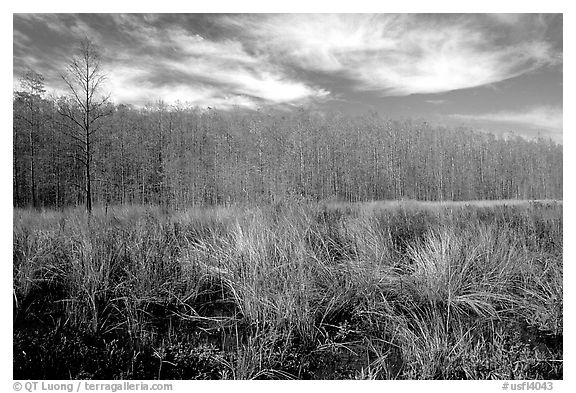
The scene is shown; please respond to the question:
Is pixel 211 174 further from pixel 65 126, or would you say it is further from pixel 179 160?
pixel 65 126

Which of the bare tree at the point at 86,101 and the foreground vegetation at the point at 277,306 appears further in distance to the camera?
the bare tree at the point at 86,101

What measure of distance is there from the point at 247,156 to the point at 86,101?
2531mm

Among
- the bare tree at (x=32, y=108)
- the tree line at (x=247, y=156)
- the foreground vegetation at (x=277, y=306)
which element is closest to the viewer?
the foreground vegetation at (x=277, y=306)

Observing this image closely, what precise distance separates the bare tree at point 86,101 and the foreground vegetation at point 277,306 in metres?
1.34

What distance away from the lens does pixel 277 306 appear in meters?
2.61

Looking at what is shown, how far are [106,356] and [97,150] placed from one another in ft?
13.4

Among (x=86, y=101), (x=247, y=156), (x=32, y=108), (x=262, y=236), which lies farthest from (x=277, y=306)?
(x=86, y=101)

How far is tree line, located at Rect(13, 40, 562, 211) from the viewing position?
4.46 metres

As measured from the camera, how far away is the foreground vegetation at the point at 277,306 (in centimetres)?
220

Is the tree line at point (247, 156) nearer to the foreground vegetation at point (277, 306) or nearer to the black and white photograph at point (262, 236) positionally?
the black and white photograph at point (262, 236)

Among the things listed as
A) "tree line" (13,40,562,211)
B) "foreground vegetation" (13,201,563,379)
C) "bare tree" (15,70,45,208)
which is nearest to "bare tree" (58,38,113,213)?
"tree line" (13,40,562,211)

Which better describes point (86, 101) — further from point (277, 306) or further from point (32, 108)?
point (277, 306)

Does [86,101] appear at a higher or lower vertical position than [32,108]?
higher

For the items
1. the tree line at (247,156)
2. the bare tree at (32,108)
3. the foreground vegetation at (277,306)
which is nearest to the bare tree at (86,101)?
the tree line at (247,156)
